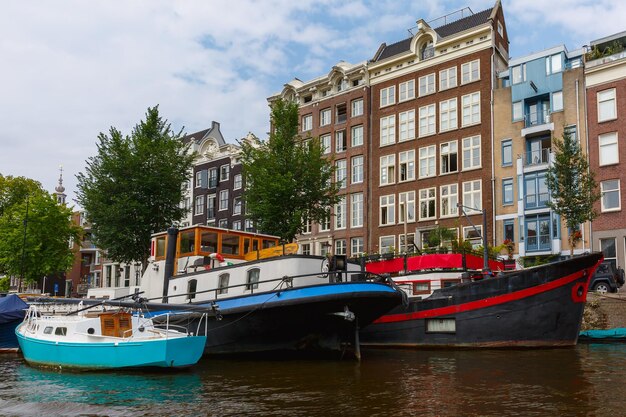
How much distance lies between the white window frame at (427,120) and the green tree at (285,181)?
13101 mm

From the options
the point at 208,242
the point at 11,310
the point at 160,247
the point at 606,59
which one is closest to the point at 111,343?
the point at 208,242

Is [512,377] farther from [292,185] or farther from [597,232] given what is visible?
[597,232]

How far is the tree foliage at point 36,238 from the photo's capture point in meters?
47.3

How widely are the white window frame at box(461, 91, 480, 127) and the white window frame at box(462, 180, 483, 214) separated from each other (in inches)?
167

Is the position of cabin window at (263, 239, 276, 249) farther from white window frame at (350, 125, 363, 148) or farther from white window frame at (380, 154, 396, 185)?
white window frame at (350, 125, 363, 148)

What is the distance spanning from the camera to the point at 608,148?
38938 mm

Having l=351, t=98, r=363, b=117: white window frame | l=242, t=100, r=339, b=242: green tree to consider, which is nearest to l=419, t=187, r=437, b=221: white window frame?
l=351, t=98, r=363, b=117: white window frame

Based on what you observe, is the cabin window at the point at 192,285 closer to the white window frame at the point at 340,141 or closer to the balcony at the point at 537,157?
the balcony at the point at 537,157

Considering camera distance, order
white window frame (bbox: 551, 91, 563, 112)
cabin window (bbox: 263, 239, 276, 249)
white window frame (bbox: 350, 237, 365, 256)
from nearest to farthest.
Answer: cabin window (bbox: 263, 239, 276, 249)
white window frame (bbox: 551, 91, 563, 112)
white window frame (bbox: 350, 237, 365, 256)

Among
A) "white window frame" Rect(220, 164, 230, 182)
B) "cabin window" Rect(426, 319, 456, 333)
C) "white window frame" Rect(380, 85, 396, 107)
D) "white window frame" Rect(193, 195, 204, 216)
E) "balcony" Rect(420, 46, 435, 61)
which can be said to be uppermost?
"balcony" Rect(420, 46, 435, 61)

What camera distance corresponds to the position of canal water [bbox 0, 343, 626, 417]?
11.9m

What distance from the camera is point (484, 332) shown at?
22.4 metres

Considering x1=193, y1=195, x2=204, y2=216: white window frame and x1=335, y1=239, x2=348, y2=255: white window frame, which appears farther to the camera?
x1=193, y1=195, x2=204, y2=216: white window frame

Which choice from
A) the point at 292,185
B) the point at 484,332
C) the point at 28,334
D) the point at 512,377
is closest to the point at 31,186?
the point at 292,185
